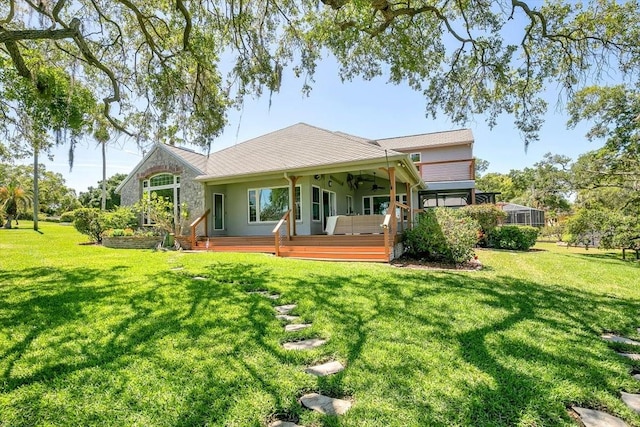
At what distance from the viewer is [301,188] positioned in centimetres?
1261

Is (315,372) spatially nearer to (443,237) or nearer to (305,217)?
(443,237)

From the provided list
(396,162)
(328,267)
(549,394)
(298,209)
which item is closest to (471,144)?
(396,162)

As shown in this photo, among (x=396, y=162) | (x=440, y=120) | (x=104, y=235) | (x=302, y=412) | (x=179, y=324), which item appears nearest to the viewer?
(x=302, y=412)

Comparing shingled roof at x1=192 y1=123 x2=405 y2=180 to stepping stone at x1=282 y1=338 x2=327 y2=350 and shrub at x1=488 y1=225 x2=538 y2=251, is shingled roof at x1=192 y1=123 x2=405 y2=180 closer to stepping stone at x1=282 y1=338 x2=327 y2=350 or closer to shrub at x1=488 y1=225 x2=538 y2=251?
stepping stone at x1=282 y1=338 x2=327 y2=350

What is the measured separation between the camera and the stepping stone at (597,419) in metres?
2.22

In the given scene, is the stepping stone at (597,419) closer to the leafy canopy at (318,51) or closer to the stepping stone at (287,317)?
the stepping stone at (287,317)

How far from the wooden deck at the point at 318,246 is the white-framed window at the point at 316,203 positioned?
1.54 metres

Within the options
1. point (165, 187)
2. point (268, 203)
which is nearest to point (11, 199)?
point (165, 187)

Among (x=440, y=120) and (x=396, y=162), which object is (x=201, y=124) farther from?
(x=440, y=120)

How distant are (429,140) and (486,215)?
5.92 m

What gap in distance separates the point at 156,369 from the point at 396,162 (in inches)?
345

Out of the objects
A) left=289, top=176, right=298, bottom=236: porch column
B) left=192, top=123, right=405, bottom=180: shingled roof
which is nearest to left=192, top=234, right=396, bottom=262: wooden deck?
left=289, top=176, right=298, bottom=236: porch column

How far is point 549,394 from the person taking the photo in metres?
2.50

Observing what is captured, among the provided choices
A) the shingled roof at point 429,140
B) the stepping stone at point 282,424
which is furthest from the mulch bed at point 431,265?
the shingled roof at point 429,140
